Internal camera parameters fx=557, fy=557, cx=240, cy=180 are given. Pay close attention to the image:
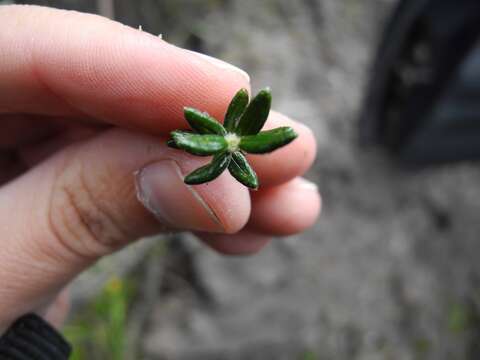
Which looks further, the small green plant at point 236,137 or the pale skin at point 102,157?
the pale skin at point 102,157

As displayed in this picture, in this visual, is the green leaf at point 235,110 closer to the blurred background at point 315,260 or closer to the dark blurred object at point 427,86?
the blurred background at point 315,260

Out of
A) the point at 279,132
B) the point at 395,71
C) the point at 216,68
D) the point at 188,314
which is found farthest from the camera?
the point at 395,71

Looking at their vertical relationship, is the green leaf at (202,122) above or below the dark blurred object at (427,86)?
Answer: above

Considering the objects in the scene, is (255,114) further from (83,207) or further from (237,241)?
(237,241)

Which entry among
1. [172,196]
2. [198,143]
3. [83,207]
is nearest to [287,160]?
[172,196]

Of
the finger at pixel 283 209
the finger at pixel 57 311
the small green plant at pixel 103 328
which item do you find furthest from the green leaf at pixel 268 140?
the small green plant at pixel 103 328

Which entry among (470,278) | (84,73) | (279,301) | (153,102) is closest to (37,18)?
(84,73)

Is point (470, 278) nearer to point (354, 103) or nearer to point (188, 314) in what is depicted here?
point (354, 103)
